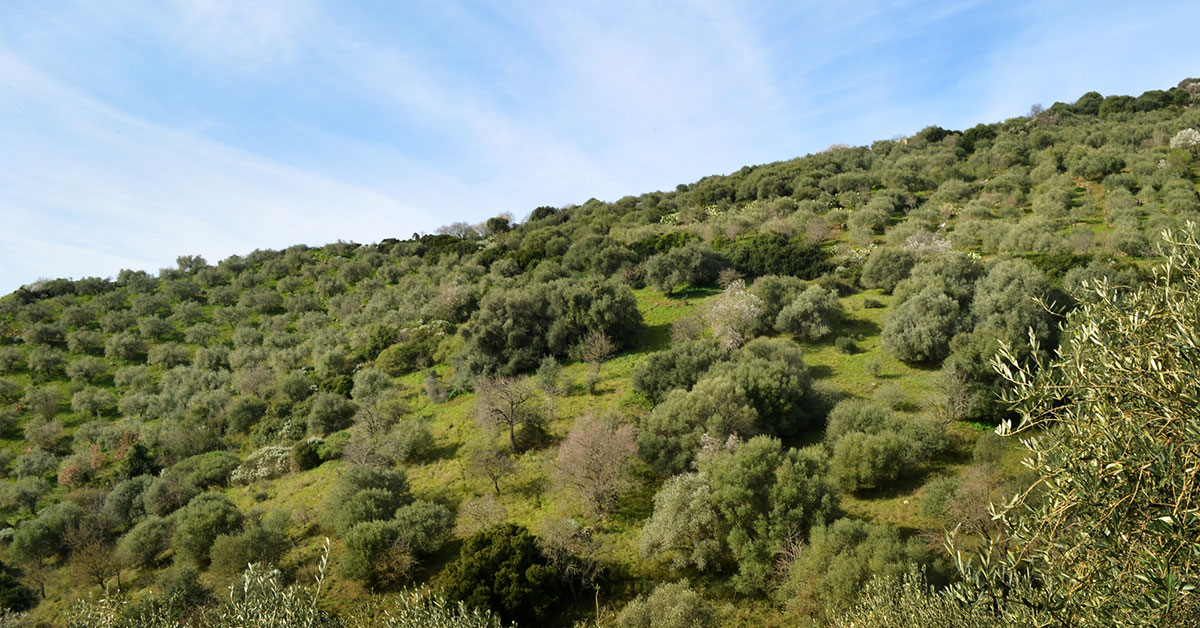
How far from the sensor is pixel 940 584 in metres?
11.6

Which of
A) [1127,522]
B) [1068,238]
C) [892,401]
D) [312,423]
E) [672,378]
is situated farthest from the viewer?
[1068,238]

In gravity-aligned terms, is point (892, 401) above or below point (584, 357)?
below

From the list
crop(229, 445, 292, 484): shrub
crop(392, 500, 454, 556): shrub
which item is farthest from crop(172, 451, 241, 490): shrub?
crop(392, 500, 454, 556): shrub

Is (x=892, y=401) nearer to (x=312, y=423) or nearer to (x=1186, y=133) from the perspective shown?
(x=312, y=423)

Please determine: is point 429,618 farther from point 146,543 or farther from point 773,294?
point 773,294

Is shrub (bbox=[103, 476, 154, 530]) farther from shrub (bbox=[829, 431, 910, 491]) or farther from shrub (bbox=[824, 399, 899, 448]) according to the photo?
shrub (bbox=[824, 399, 899, 448])

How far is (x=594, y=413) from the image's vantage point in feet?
75.2

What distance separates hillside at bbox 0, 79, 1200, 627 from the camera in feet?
48.5

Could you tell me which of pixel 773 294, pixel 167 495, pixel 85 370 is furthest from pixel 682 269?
pixel 85 370

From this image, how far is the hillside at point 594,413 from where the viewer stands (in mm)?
14773

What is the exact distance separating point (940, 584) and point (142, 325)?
59.2m

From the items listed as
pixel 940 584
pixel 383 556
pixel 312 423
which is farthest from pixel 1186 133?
pixel 312 423

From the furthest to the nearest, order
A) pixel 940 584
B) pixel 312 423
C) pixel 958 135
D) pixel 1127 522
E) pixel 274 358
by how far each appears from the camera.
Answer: pixel 958 135, pixel 274 358, pixel 312 423, pixel 940 584, pixel 1127 522

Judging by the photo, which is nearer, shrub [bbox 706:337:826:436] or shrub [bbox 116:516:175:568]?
shrub [bbox 116:516:175:568]
